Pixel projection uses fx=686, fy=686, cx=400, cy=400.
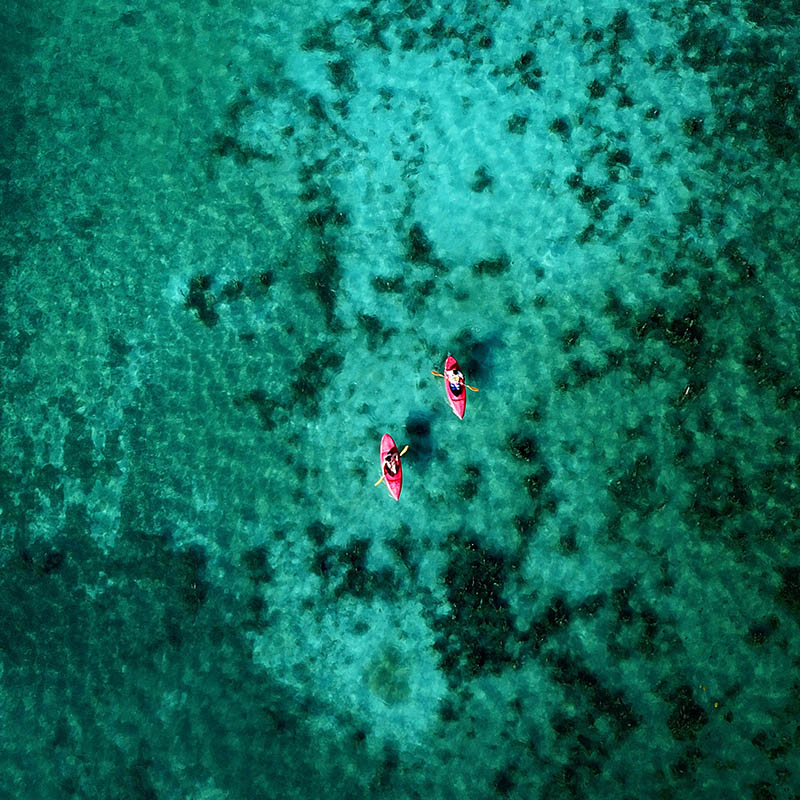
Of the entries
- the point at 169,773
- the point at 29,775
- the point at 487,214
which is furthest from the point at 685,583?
the point at 29,775

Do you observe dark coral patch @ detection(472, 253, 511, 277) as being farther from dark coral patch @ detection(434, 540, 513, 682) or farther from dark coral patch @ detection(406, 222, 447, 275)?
dark coral patch @ detection(434, 540, 513, 682)

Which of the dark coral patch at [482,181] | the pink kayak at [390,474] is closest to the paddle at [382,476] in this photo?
the pink kayak at [390,474]

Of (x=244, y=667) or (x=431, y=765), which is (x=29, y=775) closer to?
(x=244, y=667)

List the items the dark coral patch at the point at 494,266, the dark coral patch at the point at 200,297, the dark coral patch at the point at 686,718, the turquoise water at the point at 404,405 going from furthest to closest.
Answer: the dark coral patch at the point at 200,297 < the dark coral patch at the point at 494,266 < the turquoise water at the point at 404,405 < the dark coral patch at the point at 686,718

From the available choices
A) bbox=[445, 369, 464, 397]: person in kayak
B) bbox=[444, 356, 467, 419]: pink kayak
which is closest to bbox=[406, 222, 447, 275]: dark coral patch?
bbox=[444, 356, 467, 419]: pink kayak

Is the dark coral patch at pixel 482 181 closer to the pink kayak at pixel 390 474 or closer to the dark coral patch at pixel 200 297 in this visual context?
the pink kayak at pixel 390 474
